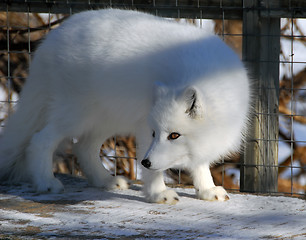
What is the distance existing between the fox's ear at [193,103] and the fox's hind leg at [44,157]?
2.98 ft

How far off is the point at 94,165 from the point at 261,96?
1.25 meters

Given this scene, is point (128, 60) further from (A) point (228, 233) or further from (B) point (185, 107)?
(A) point (228, 233)

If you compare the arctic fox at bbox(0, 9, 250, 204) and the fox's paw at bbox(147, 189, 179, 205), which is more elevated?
the arctic fox at bbox(0, 9, 250, 204)

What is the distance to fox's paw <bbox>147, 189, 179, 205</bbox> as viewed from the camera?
8.42 feet

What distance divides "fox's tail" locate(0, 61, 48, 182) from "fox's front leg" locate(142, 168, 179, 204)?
79cm

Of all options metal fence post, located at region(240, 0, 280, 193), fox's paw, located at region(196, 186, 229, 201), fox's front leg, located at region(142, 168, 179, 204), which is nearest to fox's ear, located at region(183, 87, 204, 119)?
fox's front leg, located at region(142, 168, 179, 204)

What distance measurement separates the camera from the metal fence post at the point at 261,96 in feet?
11.1

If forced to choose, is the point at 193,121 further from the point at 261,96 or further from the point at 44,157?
the point at 261,96

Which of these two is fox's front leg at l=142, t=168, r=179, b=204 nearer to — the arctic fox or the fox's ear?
the arctic fox

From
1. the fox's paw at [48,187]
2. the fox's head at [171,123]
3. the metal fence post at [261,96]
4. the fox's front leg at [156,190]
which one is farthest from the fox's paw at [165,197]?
the metal fence post at [261,96]

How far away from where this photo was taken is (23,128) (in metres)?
3.03

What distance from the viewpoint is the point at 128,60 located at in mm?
2639

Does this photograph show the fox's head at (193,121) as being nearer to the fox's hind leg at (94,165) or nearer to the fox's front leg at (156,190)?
the fox's front leg at (156,190)

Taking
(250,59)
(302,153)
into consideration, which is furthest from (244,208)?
(302,153)
